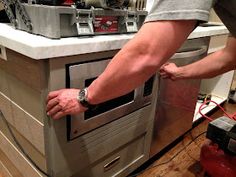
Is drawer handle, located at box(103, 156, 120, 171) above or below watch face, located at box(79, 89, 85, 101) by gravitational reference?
below

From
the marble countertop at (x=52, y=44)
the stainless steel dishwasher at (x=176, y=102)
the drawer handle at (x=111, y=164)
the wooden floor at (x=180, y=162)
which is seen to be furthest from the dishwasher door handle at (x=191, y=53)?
the wooden floor at (x=180, y=162)

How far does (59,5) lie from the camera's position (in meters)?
0.73

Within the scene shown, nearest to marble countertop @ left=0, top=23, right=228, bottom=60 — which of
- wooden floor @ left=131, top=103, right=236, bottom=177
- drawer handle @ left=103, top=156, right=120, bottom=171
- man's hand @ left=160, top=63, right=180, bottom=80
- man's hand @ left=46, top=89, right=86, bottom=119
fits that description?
man's hand @ left=46, top=89, right=86, bottom=119

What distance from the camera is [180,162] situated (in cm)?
142

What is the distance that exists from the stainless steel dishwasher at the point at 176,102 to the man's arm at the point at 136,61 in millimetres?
518

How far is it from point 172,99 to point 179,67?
0.20 meters

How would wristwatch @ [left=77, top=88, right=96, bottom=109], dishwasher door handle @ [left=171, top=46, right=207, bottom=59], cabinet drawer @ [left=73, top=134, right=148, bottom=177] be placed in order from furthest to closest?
1. dishwasher door handle @ [left=171, top=46, right=207, bottom=59]
2. cabinet drawer @ [left=73, top=134, right=148, bottom=177]
3. wristwatch @ [left=77, top=88, right=96, bottom=109]

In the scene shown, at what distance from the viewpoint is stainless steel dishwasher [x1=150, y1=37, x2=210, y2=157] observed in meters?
1.16

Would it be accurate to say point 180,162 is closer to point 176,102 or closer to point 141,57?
point 176,102

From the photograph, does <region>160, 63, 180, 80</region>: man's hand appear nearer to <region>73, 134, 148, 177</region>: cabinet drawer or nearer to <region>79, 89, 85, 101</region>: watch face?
<region>73, 134, 148, 177</region>: cabinet drawer

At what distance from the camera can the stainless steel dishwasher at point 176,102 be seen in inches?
45.7

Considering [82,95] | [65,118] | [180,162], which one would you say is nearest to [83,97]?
[82,95]

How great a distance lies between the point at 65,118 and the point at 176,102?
2.41 ft

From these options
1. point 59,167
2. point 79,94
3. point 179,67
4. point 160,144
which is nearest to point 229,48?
point 179,67
